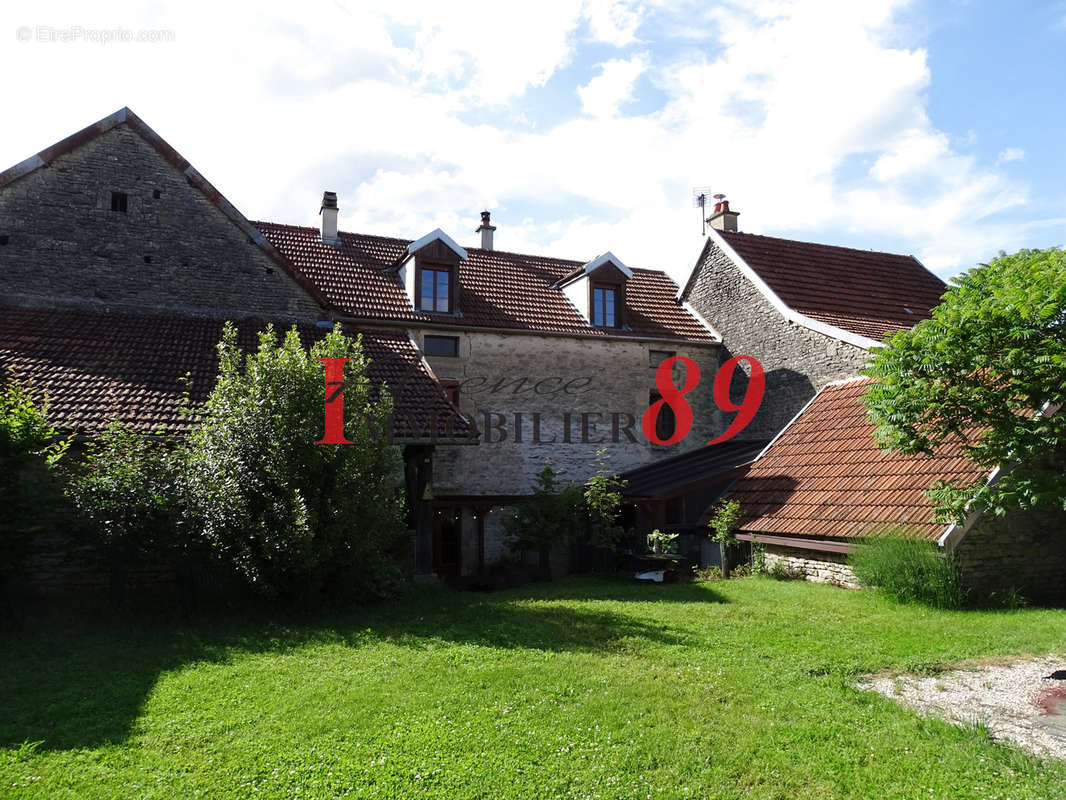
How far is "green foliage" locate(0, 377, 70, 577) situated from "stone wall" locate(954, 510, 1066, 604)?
11916 mm

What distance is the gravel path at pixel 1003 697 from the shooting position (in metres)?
5.44

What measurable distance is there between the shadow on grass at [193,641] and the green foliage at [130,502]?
945mm

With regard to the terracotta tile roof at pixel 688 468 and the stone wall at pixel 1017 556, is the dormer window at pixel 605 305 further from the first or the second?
the stone wall at pixel 1017 556

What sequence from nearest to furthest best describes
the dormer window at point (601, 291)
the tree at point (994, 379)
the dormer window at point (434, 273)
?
the tree at point (994, 379) → the dormer window at point (434, 273) → the dormer window at point (601, 291)

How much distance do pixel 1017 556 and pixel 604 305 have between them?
10823 mm

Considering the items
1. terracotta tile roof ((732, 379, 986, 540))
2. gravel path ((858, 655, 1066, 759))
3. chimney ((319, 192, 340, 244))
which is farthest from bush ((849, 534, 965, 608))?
chimney ((319, 192, 340, 244))

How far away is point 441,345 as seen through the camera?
1694 centimetres

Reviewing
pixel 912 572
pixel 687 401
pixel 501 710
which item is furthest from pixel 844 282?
pixel 501 710

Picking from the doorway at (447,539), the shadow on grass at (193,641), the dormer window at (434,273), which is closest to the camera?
the shadow on grass at (193,641)

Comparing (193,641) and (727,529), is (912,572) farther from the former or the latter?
(193,641)

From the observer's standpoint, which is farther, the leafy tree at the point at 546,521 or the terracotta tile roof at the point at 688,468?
the terracotta tile roof at the point at 688,468

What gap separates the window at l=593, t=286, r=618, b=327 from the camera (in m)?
18.7

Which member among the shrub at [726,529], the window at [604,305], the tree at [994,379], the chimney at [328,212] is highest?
the chimney at [328,212]

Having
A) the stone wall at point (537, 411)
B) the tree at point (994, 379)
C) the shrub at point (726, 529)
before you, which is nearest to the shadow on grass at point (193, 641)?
the tree at point (994, 379)
